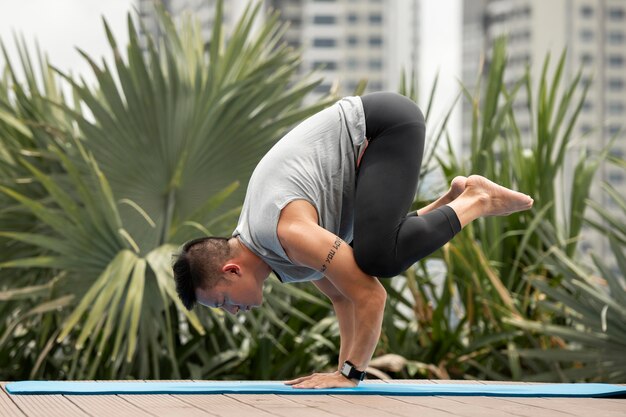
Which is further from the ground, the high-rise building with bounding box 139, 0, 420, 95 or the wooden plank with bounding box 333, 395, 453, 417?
the wooden plank with bounding box 333, 395, 453, 417

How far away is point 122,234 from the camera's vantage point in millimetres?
4383

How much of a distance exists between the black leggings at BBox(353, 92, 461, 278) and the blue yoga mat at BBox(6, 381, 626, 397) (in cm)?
35

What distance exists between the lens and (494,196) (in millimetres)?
3221

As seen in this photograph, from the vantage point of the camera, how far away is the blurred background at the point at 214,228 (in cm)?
445

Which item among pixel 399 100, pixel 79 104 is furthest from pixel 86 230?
pixel 399 100

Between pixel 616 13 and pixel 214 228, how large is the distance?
90744mm

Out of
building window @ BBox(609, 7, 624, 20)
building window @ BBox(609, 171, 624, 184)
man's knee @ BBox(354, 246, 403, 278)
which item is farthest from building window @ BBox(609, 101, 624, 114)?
man's knee @ BBox(354, 246, 403, 278)

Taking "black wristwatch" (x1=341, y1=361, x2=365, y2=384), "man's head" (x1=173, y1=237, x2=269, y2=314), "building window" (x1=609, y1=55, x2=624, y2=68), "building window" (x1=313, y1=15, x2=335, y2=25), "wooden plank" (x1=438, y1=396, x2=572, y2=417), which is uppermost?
"man's head" (x1=173, y1=237, x2=269, y2=314)

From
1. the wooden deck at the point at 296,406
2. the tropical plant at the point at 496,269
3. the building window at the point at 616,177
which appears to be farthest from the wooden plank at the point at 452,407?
the building window at the point at 616,177

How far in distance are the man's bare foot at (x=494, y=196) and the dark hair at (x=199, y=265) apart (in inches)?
31.1

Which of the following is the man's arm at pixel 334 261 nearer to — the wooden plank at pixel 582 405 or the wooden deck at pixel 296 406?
the wooden deck at pixel 296 406

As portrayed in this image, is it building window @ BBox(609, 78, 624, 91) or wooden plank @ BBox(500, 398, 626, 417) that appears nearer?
wooden plank @ BBox(500, 398, 626, 417)

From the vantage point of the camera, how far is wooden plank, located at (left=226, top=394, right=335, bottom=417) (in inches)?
93.8

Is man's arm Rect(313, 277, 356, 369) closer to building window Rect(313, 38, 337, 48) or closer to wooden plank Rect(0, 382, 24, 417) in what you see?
wooden plank Rect(0, 382, 24, 417)
